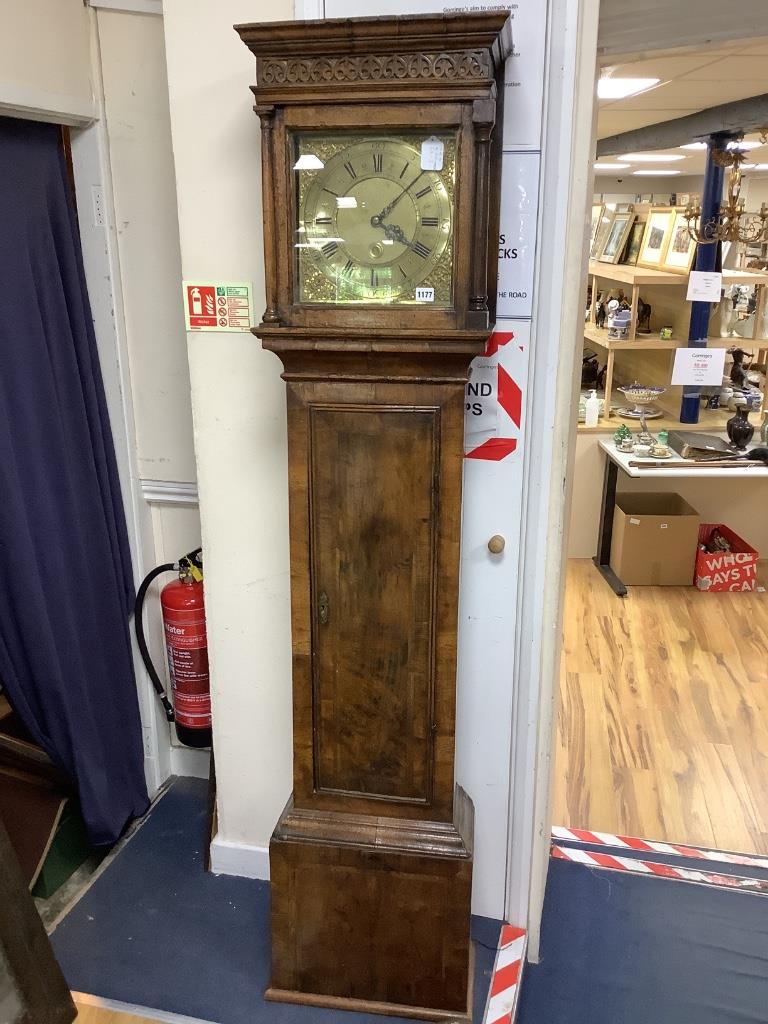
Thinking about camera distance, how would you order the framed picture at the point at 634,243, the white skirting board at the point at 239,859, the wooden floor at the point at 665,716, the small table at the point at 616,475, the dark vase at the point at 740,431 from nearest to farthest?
the white skirting board at the point at 239,859, the wooden floor at the point at 665,716, the small table at the point at 616,475, the dark vase at the point at 740,431, the framed picture at the point at 634,243

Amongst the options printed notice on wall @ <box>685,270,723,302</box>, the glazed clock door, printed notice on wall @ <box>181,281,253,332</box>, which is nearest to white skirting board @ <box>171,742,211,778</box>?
the glazed clock door

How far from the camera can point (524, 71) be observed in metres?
1.46

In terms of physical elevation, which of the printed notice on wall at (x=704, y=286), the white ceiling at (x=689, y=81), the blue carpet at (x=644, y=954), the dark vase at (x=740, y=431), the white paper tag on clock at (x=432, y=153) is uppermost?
the white ceiling at (x=689, y=81)

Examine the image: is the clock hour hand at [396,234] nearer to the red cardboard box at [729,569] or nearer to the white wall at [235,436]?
the white wall at [235,436]

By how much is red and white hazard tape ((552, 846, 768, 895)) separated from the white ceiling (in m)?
1.99

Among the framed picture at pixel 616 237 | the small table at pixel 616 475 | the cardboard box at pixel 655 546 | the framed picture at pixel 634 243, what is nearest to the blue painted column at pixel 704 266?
the small table at pixel 616 475

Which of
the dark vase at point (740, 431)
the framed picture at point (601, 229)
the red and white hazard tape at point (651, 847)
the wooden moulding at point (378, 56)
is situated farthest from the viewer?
the framed picture at point (601, 229)

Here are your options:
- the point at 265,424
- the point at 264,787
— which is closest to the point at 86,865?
the point at 264,787

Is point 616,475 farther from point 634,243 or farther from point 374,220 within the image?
point 374,220

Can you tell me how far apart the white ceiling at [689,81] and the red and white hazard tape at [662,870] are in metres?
1.99

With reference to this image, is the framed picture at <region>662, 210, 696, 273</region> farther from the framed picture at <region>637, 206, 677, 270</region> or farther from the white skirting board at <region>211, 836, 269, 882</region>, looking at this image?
the white skirting board at <region>211, 836, 269, 882</region>

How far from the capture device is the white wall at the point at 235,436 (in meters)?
1.59

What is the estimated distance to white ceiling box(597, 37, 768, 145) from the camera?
9.01ft

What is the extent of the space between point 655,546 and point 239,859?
2.71 meters
